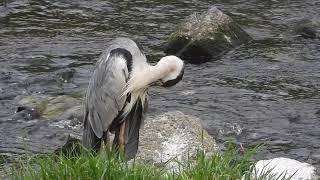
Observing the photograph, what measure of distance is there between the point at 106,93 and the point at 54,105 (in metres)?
1.78

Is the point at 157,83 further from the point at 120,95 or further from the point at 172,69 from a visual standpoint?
the point at 120,95

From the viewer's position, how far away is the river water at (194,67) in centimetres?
820

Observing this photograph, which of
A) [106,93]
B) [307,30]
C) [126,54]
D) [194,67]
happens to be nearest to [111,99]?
[106,93]

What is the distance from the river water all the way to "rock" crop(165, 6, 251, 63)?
174mm

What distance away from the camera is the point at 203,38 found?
10648mm

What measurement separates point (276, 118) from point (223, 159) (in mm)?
→ 3745

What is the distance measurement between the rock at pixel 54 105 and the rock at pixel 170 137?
134 centimetres

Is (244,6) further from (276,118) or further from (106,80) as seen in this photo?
(106,80)

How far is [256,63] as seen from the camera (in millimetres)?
10492

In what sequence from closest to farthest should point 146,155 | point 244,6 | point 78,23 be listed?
point 146,155 < point 78,23 < point 244,6

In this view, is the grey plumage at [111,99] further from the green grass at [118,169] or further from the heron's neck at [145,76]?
the green grass at [118,169]

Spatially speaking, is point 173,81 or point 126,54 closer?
point 173,81

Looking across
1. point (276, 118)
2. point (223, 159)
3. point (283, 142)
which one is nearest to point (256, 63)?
point (276, 118)

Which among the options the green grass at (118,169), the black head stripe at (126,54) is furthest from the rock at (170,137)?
the green grass at (118,169)
